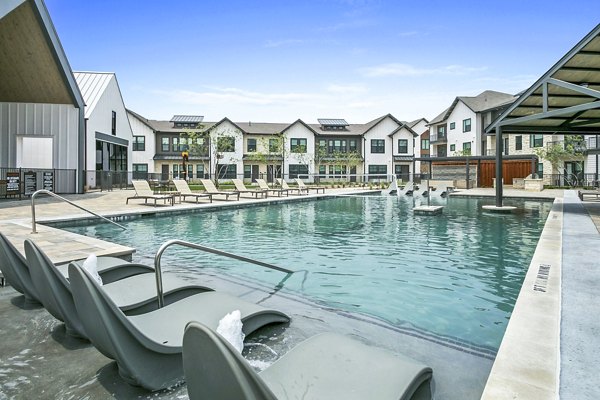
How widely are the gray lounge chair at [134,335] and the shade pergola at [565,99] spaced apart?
11.7 m

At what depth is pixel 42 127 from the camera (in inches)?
795

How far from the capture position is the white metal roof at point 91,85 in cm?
2531

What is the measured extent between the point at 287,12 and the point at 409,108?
172ft

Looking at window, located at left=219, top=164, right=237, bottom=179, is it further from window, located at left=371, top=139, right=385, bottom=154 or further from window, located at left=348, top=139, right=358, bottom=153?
window, located at left=371, top=139, right=385, bottom=154

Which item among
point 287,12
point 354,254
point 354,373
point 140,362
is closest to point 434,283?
point 354,254

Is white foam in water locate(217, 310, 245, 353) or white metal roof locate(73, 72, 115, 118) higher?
white metal roof locate(73, 72, 115, 118)

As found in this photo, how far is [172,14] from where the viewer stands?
766 inches

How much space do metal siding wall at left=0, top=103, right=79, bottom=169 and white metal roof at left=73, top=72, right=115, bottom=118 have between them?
403cm

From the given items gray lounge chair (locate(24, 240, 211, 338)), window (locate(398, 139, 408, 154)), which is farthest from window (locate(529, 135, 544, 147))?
gray lounge chair (locate(24, 240, 211, 338))

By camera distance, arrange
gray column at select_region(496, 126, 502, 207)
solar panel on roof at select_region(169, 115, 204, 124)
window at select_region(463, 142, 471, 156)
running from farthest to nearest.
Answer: solar panel on roof at select_region(169, 115, 204, 124) → window at select_region(463, 142, 471, 156) → gray column at select_region(496, 126, 502, 207)

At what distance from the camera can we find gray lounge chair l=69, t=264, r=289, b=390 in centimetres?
232

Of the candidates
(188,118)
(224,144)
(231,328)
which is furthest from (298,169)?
(231,328)

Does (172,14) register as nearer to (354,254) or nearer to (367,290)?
(354,254)

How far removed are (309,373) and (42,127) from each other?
73.1 feet
